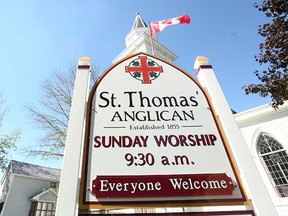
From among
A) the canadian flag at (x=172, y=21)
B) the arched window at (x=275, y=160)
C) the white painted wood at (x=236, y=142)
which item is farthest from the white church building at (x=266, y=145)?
the canadian flag at (x=172, y=21)

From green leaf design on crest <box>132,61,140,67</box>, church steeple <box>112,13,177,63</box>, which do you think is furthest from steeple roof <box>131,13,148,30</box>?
green leaf design on crest <box>132,61,140,67</box>

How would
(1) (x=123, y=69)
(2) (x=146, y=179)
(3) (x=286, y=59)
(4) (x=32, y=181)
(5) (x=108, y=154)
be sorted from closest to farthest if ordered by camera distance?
(2) (x=146, y=179) < (5) (x=108, y=154) < (1) (x=123, y=69) < (3) (x=286, y=59) < (4) (x=32, y=181)

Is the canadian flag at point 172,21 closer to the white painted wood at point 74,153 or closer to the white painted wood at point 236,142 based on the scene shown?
the white painted wood at point 236,142

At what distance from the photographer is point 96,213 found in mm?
1468

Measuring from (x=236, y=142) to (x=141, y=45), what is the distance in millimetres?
16707

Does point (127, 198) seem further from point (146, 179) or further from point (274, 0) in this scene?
point (274, 0)

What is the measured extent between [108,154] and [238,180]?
120 centimetres

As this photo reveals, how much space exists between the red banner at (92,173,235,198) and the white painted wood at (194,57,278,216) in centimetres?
18

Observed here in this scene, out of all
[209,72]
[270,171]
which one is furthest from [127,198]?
[270,171]

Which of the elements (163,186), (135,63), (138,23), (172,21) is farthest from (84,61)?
(138,23)

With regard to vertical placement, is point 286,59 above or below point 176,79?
above

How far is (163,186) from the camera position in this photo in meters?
1.56

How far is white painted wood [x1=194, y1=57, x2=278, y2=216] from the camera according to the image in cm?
147

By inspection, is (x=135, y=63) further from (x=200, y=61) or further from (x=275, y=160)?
(x=275, y=160)
